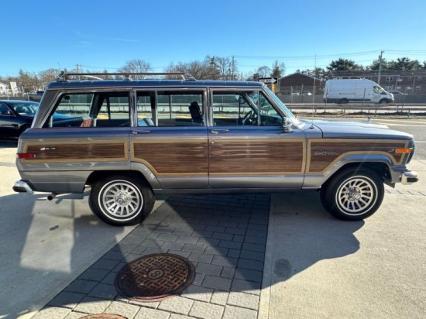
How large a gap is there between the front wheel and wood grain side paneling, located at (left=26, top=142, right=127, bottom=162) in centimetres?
289

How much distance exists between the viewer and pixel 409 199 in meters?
5.15

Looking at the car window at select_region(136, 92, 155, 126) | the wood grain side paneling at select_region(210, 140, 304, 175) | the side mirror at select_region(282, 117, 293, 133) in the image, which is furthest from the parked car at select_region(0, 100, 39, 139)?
the side mirror at select_region(282, 117, 293, 133)

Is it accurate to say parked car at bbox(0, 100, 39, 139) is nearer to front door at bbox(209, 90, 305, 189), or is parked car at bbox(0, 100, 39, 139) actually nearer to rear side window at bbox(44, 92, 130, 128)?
rear side window at bbox(44, 92, 130, 128)

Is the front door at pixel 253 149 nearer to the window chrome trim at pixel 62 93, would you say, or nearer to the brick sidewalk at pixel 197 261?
the brick sidewalk at pixel 197 261

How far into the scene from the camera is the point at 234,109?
4.34 m

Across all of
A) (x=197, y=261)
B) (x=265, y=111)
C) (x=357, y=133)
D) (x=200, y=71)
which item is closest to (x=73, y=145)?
(x=197, y=261)

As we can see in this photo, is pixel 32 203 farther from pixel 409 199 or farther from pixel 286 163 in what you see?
pixel 409 199

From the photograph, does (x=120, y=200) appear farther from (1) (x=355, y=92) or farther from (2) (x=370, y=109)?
(1) (x=355, y=92)

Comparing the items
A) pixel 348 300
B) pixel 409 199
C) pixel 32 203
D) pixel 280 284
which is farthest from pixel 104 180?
pixel 409 199

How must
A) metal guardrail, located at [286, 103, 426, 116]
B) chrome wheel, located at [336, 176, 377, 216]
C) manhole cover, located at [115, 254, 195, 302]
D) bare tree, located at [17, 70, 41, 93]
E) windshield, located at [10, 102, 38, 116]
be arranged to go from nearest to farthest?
manhole cover, located at [115, 254, 195, 302] → chrome wheel, located at [336, 176, 377, 216] → windshield, located at [10, 102, 38, 116] → metal guardrail, located at [286, 103, 426, 116] → bare tree, located at [17, 70, 41, 93]

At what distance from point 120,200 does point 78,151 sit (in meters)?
0.86

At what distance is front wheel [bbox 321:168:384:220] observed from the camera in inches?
164

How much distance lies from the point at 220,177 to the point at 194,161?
0.41 m

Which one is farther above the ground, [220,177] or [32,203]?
[220,177]
